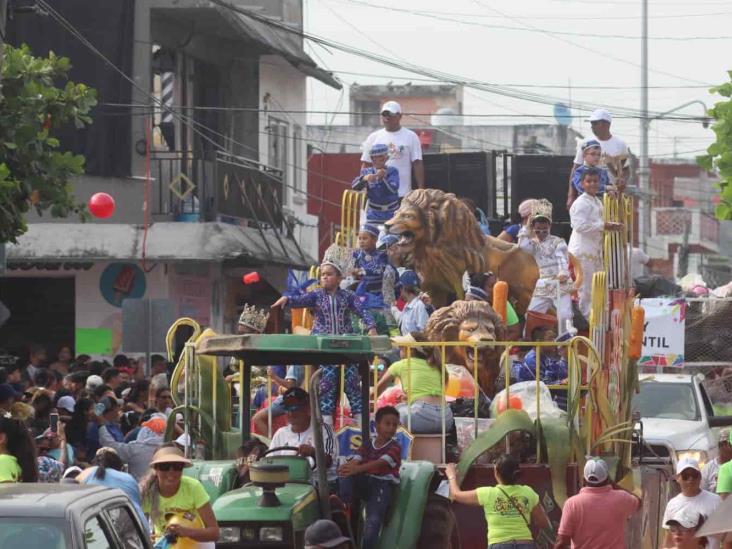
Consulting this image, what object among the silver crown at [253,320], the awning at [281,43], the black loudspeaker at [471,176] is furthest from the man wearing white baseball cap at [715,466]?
the awning at [281,43]

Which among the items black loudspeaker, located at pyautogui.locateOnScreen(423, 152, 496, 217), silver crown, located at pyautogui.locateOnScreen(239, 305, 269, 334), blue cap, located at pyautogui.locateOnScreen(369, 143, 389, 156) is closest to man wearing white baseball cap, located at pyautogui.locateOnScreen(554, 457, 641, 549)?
silver crown, located at pyautogui.locateOnScreen(239, 305, 269, 334)

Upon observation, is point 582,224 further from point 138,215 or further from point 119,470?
point 138,215

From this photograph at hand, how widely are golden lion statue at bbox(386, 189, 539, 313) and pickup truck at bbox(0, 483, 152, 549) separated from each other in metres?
10.1

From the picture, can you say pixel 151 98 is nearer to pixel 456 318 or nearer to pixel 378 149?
pixel 378 149

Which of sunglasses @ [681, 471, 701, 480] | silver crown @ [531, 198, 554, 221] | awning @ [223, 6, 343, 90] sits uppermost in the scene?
awning @ [223, 6, 343, 90]

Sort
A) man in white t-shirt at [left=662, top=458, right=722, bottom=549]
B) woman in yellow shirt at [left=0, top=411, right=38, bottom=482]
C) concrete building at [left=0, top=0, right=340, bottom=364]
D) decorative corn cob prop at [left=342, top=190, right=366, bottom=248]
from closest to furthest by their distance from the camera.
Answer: woman in yellow shirt at [left=0, top=411, right=38, bottom=482], man in white t-shirt at [left=662, top=458, right=722, bottom=549], decorative corn cob prop at [left=342, top=190, right=366, bottom=248], concrete building at [left=0, top=0, right=340, bottom=364]

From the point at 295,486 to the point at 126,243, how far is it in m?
18.6

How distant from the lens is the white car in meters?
20.2

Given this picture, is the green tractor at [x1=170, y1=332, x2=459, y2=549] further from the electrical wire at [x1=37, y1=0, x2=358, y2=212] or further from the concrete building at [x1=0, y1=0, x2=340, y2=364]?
the concrete building at [x1=0, y1=0, x2=340, y2=364]

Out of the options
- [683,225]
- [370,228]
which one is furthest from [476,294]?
[683,225]

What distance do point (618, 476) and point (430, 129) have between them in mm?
48004

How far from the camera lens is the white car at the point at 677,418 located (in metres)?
20.2

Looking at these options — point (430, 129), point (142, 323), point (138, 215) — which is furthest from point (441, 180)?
point (430, 129)

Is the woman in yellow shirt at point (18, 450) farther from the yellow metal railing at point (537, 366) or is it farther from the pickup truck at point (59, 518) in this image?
the yellow metal railing at point (537, 366)
